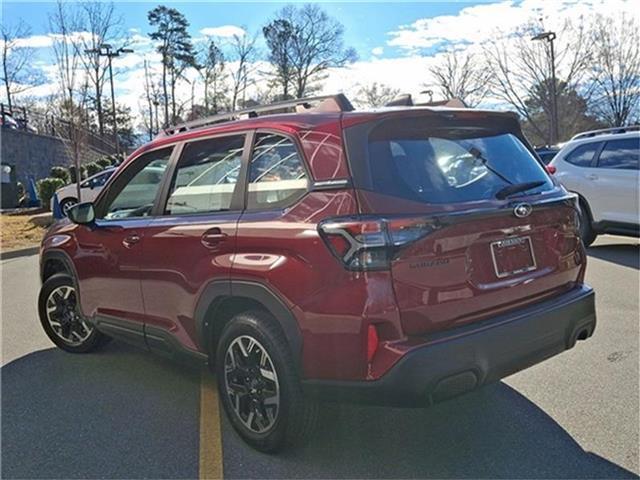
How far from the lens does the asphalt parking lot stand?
2844 mm

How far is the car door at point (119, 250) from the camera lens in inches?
150

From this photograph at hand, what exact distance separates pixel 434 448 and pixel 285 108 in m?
2.18

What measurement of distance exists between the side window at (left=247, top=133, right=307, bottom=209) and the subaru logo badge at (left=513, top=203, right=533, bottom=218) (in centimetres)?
110

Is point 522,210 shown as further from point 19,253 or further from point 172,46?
point 172,46

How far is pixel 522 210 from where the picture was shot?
285cm

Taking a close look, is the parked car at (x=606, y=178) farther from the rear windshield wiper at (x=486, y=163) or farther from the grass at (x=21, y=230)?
the grass at (x=21, y=230)

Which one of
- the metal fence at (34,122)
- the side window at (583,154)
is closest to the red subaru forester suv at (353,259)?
the side window at (583,154)

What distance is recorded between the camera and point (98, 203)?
4277mm

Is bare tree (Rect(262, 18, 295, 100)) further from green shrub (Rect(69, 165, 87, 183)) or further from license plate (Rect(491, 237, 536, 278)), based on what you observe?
license plate (Rect(491, 237, 536, 278))

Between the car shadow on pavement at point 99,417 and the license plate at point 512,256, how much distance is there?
1899mm

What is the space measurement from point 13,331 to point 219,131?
3511 millimetres

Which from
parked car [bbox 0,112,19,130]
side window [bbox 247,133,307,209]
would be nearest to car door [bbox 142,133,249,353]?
side window [bbox 247,133,307,209]

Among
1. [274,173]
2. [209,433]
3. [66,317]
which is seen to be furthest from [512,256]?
[66,317]

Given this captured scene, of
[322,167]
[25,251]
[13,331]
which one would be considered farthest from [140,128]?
Answer: [322,167]
